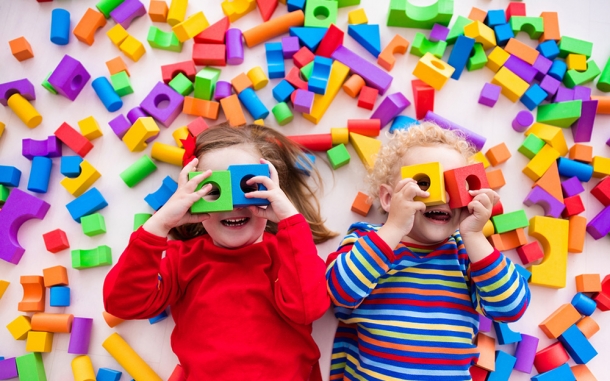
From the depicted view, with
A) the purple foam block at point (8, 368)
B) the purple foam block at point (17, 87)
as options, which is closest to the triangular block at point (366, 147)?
the purple foam block at point (17, 87)

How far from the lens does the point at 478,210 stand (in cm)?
105

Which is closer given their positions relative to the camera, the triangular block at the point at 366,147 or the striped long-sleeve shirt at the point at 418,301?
the striped long-sleeve shirt at the point at 418,301

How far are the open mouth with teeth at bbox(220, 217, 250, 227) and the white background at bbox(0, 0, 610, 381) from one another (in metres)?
0.31

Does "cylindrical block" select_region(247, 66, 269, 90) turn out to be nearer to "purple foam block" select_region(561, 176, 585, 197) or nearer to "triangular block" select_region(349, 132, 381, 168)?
"triangular block" select_region(349, 132, 381, 168)

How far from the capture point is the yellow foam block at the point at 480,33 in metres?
1.44

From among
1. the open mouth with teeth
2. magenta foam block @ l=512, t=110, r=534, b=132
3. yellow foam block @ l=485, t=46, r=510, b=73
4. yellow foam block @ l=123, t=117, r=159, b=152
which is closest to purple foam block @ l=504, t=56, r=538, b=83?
yellow foam block @ l=485, t=46, r=510, b=73

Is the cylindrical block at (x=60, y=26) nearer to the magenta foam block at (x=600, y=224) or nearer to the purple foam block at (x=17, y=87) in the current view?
the purple foam block at (x=17, y=87)

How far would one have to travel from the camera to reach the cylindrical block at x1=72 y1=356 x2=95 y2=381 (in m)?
1.27

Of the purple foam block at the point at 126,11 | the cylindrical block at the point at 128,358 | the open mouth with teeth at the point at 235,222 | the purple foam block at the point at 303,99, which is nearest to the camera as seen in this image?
the open mouth with teeth at the point at 235,222

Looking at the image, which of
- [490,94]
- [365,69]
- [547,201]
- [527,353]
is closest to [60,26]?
[365,69]

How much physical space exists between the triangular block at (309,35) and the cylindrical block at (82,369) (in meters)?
1.14

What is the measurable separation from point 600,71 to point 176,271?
1.42 m

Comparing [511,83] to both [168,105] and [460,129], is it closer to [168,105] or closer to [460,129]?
[460,129]

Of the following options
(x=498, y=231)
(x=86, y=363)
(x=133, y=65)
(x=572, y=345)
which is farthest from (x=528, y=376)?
(x=133, y=65)
